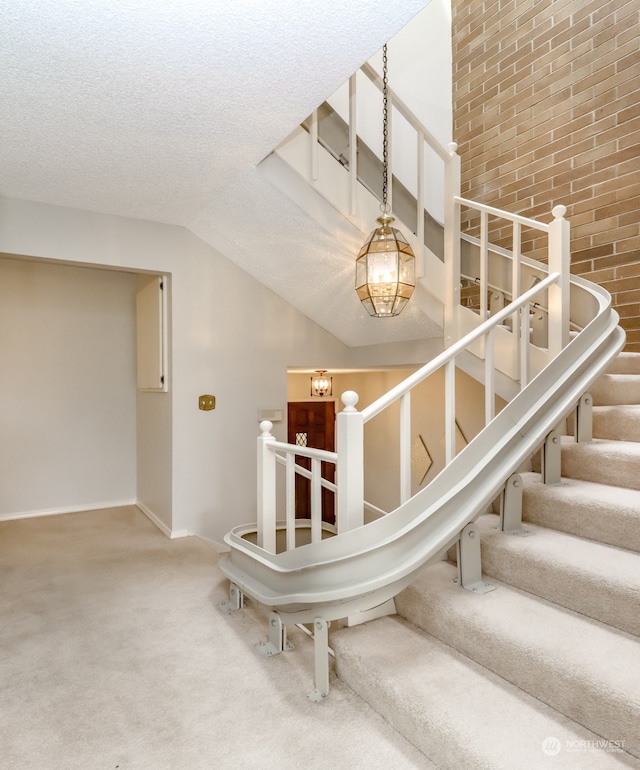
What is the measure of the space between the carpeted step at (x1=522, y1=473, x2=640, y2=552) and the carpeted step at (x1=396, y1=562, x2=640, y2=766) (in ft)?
1.25

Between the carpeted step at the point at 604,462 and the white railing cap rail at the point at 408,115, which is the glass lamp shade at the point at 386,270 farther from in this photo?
the carpeted step at the point at 604,462

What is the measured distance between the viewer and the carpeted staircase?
138cm

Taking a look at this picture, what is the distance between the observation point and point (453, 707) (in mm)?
1526

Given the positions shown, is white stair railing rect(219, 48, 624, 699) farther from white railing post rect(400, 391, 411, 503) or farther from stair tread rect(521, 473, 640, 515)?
stair tread rect(521, 473, 640, 515)

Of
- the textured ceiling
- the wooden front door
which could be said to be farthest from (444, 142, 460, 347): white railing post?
the wooden front door

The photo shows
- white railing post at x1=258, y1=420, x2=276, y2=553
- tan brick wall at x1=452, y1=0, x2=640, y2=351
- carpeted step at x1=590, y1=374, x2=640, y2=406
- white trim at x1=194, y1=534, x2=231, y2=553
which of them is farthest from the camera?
white trim at x1=194, y1=534, x2=231, y2=553

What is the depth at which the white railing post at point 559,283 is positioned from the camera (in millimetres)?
2672

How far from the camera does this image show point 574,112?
3631 mm

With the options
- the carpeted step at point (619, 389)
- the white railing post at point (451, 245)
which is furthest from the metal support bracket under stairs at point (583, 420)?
the white railing post at point (451, 245)

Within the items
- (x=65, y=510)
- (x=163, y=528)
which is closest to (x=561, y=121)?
(x=163, y=528)

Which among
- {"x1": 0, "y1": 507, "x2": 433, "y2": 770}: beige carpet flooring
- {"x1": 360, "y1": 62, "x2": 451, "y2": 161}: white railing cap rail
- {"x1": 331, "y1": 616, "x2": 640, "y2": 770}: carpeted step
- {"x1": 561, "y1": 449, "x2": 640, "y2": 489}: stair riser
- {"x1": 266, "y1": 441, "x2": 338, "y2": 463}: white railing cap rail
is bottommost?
{"x1": 0, "y1": 507, "x2": 433, "y2": 770}: beige carpet flooring

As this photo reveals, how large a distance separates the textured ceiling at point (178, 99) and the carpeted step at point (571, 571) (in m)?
1.81

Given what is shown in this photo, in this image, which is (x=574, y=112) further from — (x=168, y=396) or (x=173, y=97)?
(x=168, y=396)

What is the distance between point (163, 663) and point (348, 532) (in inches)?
38.6
